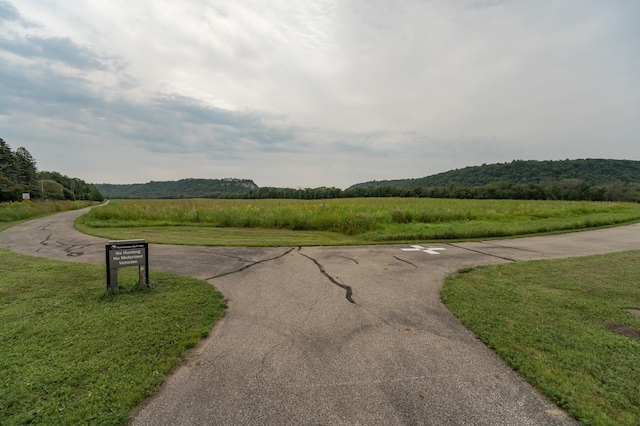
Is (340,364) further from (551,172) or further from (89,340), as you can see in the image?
(551,172)

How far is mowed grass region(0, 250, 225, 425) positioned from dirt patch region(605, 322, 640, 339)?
5.51 metres

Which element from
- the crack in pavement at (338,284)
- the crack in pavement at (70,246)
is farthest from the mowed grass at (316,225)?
the crack in pavement at (338,284)

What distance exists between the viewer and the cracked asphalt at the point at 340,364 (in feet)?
7.75

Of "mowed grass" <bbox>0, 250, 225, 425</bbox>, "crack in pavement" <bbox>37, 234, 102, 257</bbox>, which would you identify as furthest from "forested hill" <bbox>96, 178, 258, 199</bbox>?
"mowed grass" <bbox>0, 250, 225, 425</bbox>

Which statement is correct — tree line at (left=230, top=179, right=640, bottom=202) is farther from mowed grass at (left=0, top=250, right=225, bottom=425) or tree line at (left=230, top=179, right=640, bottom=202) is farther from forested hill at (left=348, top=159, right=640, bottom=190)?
mowed grass at (left=0, top=250, right=225, bottom=425)

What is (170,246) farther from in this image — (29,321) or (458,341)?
(458,341)

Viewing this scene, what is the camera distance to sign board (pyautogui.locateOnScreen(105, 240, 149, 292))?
487 centimetres

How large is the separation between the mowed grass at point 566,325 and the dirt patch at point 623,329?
8 centimetres

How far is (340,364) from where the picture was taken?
3.07 meters

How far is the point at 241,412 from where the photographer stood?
2.36 m

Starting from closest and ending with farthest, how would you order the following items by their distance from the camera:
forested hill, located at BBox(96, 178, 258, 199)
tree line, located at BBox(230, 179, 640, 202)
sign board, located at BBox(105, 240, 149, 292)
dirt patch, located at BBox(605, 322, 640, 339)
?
dirt patch, located at BBox(605, 322, 640, 339) < sign board, located at BBox(105, 240, 149, 292) < tree line, located at BBox(230, 179, 640, 202) < forested hill, located at BBox(96, 178, 258, 199)

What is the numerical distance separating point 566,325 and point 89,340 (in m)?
6.22

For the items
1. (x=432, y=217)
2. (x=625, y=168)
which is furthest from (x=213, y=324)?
(x=625, y=168)

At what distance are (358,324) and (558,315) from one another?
3060 mm
